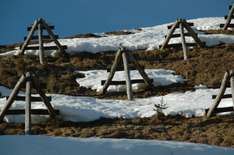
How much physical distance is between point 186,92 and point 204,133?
4.93m

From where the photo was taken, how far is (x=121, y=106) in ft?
52.7

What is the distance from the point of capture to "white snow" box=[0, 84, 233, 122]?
590 inches

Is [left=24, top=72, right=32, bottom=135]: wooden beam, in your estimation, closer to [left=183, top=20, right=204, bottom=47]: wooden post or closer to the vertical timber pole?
the vertical timber pole

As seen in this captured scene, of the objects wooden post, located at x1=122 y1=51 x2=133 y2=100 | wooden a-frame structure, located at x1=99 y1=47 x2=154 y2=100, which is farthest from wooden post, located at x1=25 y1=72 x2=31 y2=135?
wooden a-frame structure, located at x1=99 y1=47 x2=154 y2=100

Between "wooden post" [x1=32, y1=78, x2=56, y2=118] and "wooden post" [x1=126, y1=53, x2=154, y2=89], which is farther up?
"wooden post" [x1=126, y1=53, x2=154, y2=89]

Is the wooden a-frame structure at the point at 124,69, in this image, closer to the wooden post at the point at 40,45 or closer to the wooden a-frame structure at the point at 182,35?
the wooden a-frame structure at the point at 182,35

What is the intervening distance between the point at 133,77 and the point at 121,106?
391cm

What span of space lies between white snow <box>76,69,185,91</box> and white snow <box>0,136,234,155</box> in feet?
31.8

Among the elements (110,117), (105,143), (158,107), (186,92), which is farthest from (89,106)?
(105,143)

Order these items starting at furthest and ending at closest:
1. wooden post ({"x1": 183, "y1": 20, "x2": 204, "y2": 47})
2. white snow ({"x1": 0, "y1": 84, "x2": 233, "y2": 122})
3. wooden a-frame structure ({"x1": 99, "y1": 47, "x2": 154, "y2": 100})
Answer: wooden post ({"x1": 183, "y1": 20, "x2": 204, "y2": 47}), wooden a-frame structure ({"x1": 99, "y1": 47, "x2": 154, "y2": 100}), white snow ({"x1": 0, "y1": 84, "x2": 233, "y2": 122})

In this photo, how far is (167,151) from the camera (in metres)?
8.70

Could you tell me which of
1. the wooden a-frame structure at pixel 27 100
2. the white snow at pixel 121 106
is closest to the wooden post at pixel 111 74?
the white snow at pixel 121 106

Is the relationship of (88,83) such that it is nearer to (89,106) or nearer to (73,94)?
(73,94)

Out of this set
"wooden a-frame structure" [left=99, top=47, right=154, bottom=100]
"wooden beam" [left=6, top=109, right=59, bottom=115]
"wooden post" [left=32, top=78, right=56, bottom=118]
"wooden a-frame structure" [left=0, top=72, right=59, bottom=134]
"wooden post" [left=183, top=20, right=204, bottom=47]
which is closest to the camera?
"wooden a-frame structure" [left=0, top=72, right=59, bottom=134]
